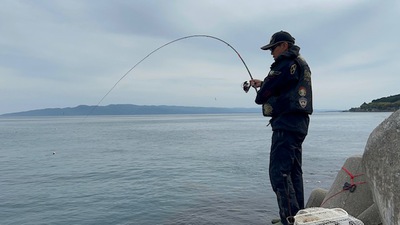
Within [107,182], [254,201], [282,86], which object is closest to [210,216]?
[254,201]

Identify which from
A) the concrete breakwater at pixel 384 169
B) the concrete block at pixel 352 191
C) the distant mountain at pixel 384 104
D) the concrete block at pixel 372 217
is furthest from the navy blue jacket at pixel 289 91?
the distant mountain at pixel 384 104

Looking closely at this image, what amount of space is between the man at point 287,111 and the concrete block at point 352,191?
1.19 metres

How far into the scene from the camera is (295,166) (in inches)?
185

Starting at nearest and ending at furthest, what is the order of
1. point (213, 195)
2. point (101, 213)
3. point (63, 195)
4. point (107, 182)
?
point (101, 213) < point (213, 195) < point (63, 195) < point (107, 182)

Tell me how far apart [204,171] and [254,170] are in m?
2.40

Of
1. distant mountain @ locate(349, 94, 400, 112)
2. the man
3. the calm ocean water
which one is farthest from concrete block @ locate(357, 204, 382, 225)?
distant mountain @ locate(349, 94, 400, 112)

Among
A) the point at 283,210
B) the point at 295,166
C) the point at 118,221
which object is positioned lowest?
the point at 118,221

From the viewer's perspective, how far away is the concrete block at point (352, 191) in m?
5.26

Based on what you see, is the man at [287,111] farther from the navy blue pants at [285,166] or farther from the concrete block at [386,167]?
the concrete block at [386,167]

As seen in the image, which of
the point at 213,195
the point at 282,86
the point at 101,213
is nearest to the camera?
the point at 282,86

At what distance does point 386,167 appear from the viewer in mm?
3518

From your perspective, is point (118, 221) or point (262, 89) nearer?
point (262, 89)

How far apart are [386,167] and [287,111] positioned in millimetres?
1332

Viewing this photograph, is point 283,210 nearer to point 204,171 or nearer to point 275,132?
point 275,132
